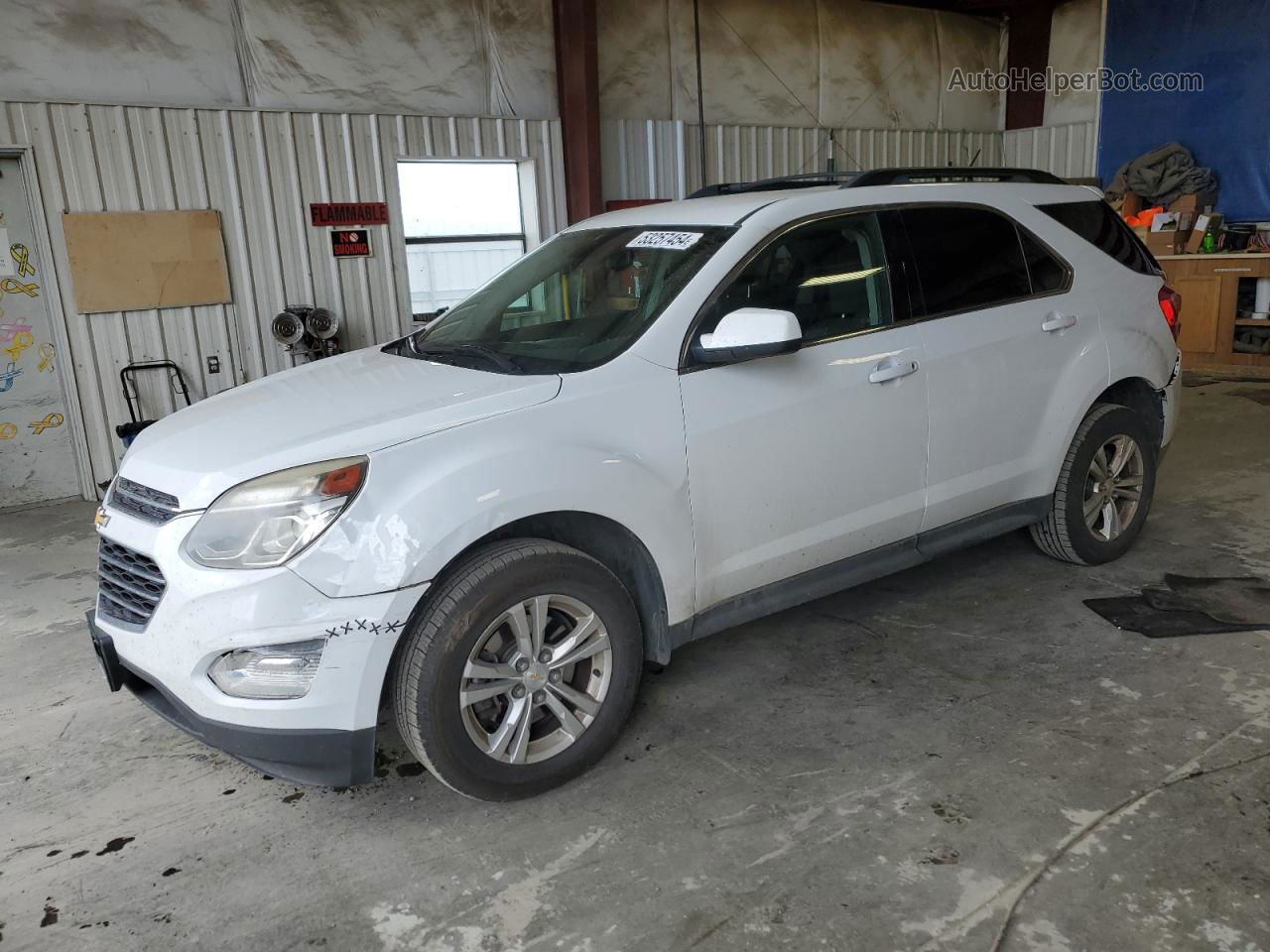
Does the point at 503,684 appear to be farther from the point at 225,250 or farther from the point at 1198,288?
the point at 1198,288

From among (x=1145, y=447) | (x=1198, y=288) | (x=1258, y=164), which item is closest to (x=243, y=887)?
(x=1145, y=447)

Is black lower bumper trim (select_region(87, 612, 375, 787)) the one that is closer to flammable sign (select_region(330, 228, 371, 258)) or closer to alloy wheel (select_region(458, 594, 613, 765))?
alloy wheel (select_region(458, 594, 613, 765))

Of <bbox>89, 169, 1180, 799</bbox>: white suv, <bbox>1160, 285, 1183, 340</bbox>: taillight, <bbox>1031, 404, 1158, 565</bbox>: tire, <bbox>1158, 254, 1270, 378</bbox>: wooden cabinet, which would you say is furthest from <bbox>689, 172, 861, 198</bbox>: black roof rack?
<bbox>1158, 254, 1270, 378</bbox>: wooden cabinet

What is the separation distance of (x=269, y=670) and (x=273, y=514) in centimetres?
37


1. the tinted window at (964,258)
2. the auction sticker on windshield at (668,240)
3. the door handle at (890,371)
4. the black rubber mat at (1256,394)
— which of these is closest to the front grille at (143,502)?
the auction sticker on windshield at (668,240)

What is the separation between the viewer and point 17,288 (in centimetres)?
604

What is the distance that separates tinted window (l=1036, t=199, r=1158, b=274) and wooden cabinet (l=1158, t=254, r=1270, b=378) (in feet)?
19.2

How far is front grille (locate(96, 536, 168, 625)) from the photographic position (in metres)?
2.34

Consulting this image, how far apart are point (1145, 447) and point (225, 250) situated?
19.3ft

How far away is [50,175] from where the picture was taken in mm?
5934

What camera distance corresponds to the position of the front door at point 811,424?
2.78 metres

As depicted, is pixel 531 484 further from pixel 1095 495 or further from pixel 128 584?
pixel 1095 495

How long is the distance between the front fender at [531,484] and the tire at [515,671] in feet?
0.41

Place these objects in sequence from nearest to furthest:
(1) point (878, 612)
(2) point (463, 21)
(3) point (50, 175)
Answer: (1) point (878, 612)
(3) point (50, 175)
(2) point (463, 21)
